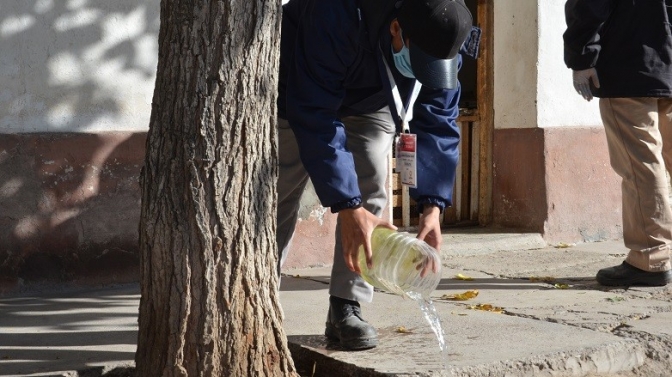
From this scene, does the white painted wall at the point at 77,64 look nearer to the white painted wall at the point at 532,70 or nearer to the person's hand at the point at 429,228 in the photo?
the person's hand at the point at 429,228

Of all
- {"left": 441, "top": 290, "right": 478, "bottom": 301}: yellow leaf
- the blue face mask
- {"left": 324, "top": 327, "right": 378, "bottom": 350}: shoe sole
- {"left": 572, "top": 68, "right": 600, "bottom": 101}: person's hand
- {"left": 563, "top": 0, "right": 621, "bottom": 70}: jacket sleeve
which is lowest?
{"left": 324, "top": 327, "right": 378, "bottom": 350}: shoe sole

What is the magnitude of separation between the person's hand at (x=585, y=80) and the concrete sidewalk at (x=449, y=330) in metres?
1.10

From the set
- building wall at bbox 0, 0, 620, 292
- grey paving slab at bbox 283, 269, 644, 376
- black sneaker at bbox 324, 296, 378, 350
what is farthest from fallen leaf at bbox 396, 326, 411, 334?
building wall at bbox 0, 0, 620, 292

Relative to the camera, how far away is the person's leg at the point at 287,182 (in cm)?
416

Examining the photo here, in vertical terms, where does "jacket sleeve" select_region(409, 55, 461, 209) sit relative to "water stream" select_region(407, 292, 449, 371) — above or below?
above

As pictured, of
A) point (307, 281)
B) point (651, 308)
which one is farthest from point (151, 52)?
point (651, 308)

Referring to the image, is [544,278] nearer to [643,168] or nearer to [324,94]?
[643,168]

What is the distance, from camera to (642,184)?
553 centimetres

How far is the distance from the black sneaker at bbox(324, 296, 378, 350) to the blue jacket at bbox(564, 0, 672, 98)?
2.17 metres

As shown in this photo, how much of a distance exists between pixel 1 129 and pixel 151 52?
950mm

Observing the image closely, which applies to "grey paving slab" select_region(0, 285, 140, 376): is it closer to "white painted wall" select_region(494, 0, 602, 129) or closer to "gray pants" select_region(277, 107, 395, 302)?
"gray pants" select_region(277, 107, 395, 302)

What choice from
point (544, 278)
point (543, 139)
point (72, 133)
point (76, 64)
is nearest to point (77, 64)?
point (76, 64)

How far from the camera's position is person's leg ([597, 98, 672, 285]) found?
216 inches

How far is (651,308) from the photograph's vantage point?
5113mm
